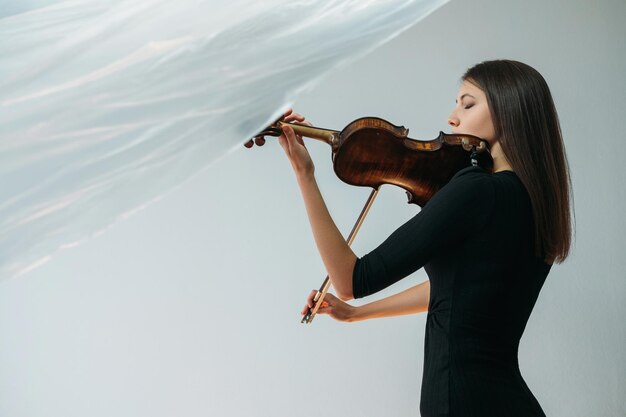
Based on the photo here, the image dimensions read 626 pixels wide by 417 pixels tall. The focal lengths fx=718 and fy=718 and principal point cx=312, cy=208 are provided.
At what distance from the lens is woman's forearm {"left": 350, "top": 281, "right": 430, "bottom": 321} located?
4.61 feet

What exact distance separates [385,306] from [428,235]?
0.46 metres

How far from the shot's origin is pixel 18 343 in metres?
2.12

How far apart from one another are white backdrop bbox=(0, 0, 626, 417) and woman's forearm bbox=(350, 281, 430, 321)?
72 cm

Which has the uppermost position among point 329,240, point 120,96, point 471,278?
point 120,96

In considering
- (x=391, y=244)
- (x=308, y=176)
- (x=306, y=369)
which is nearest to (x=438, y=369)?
(x=391, y=244)

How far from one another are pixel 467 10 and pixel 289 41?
170 centimetres

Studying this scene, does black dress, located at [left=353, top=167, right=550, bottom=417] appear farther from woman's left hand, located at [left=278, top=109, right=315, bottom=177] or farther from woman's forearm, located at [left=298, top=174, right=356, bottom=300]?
woman's left hand, located at [left=278, top=109, right=315, bottom=177]

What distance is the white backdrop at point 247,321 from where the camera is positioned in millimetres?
2137

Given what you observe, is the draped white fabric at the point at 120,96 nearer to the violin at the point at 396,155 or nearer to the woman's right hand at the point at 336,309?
the violin at the point at 396,155

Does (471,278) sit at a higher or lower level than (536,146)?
lower

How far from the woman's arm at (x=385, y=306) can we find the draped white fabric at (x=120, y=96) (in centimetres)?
67

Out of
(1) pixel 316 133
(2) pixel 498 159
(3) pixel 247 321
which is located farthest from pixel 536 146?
(3) pixel 247 321

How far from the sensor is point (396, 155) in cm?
112

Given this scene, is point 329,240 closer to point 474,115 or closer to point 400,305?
point 474,115
